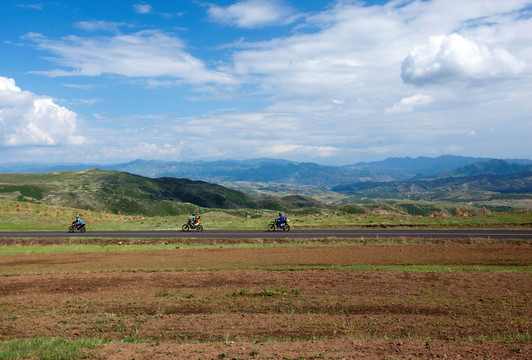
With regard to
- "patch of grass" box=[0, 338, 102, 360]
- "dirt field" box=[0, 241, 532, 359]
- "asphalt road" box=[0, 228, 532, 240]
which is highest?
"patch of grass" box=[0, 338, 102, 360]

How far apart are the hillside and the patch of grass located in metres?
121

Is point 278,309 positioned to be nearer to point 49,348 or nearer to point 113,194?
point 49,348

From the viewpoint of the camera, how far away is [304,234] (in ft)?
133

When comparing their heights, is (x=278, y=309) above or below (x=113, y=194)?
below

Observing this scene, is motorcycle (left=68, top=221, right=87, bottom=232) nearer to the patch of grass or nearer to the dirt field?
the dirt field

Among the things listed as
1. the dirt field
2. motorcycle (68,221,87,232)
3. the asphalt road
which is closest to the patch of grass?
the dirt field

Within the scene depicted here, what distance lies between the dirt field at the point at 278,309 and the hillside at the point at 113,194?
4365 inches

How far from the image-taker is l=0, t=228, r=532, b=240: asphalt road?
116 ft

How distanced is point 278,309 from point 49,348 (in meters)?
8.45

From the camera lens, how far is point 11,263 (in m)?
26.9

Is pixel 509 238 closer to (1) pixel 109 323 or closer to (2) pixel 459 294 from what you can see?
(2) pixel 459 294

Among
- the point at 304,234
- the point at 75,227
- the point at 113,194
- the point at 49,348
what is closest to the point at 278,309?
the point at 49,348

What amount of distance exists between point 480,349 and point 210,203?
17304cm

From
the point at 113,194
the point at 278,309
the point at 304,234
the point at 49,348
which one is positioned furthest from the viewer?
the point at 113,194
